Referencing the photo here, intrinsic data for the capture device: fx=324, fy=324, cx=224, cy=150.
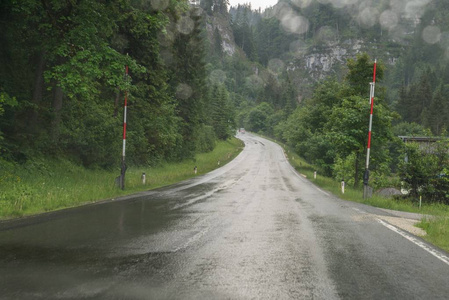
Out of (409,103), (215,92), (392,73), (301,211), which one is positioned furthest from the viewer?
(392,73)

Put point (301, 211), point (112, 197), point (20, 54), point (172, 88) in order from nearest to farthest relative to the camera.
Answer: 1. point (301, 211)
2. point (112, 197)
3. point (20, 54)
4. point (172, 88)

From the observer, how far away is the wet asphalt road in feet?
13.4

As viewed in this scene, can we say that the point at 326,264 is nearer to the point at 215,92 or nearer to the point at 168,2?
the point at 168,2

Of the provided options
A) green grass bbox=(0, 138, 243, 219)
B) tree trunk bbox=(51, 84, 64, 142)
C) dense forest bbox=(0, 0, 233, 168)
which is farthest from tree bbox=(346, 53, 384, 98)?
tree trunk bbox=(51, 84, 64, 142)

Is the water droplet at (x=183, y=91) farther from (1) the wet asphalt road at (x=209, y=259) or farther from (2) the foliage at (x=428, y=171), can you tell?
(1) the wet asphalt road at (x=209, y=259)

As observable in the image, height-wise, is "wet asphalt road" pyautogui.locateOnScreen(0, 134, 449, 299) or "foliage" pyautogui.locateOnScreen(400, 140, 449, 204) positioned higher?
"foliage" pyautogui.locateOnScreen(400, 140, 449, 204)

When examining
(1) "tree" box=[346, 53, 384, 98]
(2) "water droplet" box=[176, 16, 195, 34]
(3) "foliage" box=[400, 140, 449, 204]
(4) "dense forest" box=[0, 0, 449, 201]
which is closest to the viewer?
(4) "dense forest" box=[0, 0, 449, 201]

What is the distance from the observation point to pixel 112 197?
12727mm

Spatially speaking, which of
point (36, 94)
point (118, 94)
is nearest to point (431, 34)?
point (118, 94)

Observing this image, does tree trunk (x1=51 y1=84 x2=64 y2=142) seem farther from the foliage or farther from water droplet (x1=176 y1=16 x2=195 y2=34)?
water droplet (x1=176 y1=16 x2=195 y2=34)

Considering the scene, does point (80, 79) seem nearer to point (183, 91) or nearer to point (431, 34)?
point (183, 91)

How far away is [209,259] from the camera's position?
5.31 m

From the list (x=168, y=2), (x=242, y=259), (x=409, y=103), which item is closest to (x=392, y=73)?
(x=409, y=103)

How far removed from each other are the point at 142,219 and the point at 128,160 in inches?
695
